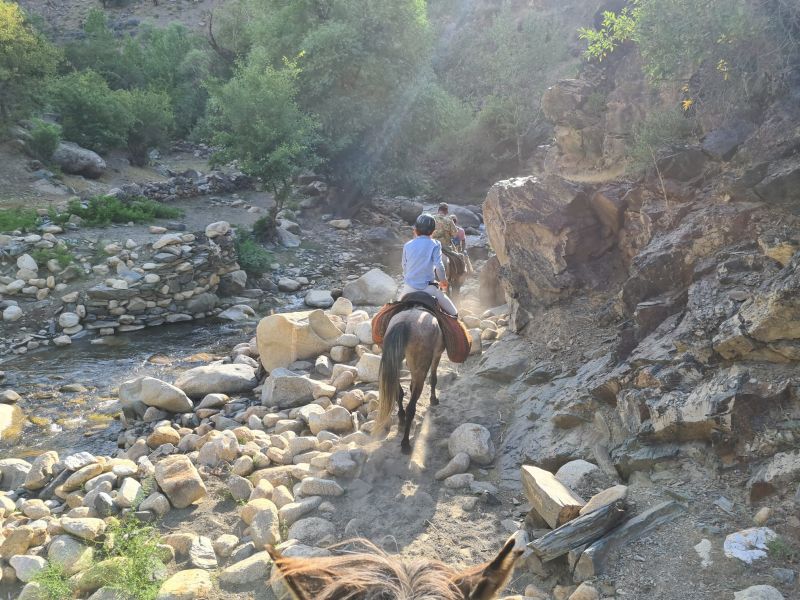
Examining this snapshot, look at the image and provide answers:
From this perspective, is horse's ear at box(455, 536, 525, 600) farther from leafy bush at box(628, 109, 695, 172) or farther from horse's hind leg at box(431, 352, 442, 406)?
leafy bush at box(628, 109, 695, 172)

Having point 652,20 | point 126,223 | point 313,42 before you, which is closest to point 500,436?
point 652,20

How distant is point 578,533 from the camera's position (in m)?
3.72

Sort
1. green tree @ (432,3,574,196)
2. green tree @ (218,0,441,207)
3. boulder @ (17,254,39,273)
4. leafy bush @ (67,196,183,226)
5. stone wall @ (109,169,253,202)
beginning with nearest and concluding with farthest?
boulder @ (17,254,39,273) → leafy bush @ (67,196,183,226) → stone wall @ (109,169,253,202) → green tree @ (218,0,441,207) → green tree @ (432,3,574,196)

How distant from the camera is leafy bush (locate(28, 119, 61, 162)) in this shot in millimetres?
19969

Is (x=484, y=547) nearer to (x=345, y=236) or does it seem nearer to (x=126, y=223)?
(x=126, y=223)

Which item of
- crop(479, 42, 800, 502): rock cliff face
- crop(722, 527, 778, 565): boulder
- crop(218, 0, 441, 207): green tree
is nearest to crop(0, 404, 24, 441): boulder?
crop(479, 42, 800, 502): rock cliff face

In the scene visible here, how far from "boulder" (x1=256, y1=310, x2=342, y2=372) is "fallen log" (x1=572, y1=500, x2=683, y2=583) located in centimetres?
610

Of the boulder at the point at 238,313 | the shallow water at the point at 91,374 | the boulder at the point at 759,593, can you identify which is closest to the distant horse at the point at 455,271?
the shallow water at the point at 91,374

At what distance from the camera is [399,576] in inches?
73.9

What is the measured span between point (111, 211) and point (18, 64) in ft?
31.6

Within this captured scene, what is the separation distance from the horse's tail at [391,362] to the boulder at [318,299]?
7.77 metres

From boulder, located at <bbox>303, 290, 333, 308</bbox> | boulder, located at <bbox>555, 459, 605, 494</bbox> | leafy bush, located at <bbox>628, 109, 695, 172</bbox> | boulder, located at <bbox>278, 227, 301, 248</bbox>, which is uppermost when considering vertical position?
leafy bush, located at <bbox>628, 109, 695, 172</bbox>

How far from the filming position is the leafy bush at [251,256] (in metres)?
15.3

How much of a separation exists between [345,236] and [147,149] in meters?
11.9
